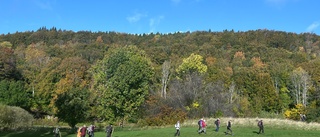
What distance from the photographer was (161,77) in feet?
312

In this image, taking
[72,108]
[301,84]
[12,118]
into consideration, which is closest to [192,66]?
[301,84]

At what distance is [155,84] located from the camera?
302 feet

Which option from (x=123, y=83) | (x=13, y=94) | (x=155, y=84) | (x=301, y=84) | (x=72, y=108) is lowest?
(x=72, y=108)

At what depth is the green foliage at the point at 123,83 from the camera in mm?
59531

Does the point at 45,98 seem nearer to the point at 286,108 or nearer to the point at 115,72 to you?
the point at 115,72

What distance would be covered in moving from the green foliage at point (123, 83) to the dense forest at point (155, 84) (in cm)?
16

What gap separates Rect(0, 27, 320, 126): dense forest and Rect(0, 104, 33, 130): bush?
4.87 metres

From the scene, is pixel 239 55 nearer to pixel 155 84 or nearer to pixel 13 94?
pixel 155 84

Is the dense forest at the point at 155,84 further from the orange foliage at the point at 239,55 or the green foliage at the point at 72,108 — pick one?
the orange foliage at the point at 239,55

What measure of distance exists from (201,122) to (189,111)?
3134 cm

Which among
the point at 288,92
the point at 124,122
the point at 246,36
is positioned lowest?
the point at 124,122

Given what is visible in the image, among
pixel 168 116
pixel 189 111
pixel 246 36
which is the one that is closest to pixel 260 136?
pixel 168 116

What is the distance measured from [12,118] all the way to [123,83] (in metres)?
17.3

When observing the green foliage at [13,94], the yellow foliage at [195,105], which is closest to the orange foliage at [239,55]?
the yellow foliage at [195,105]
